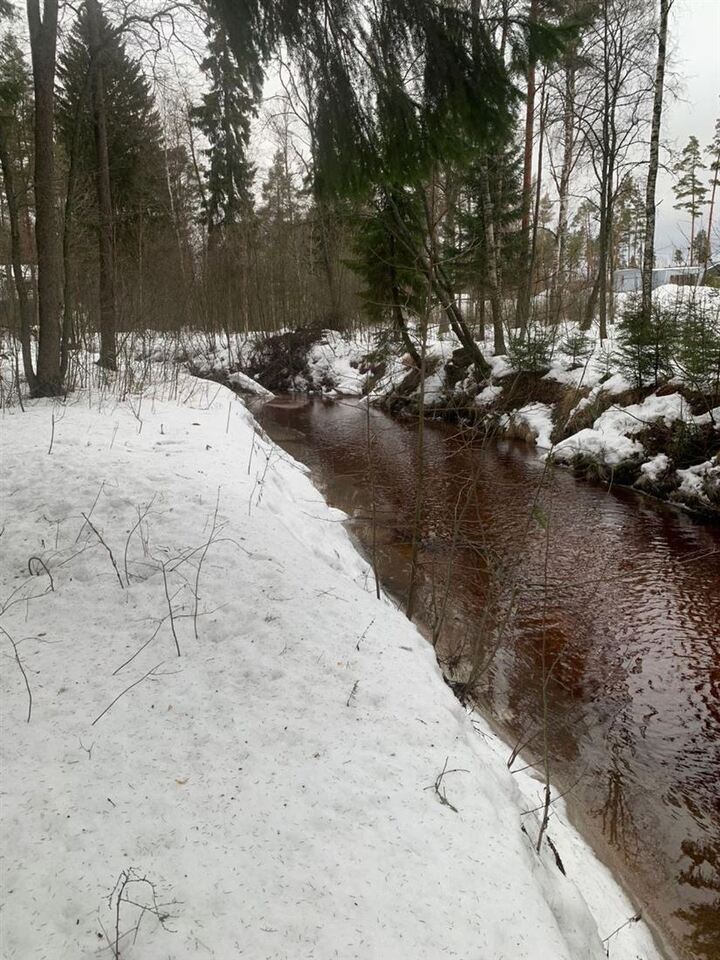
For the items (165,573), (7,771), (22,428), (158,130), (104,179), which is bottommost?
(7,771)

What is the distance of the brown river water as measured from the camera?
3.11m

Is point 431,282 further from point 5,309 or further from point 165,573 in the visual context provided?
point 5,309

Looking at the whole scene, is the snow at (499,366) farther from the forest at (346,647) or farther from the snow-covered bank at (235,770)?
the snow-covered bank at (235,770)

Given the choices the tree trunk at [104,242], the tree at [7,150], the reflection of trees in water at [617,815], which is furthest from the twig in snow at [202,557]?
the tree trunk at [104,242]

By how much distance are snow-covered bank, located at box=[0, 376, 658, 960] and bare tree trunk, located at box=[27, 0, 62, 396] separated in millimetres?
4432

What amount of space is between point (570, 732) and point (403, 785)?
2201 mm

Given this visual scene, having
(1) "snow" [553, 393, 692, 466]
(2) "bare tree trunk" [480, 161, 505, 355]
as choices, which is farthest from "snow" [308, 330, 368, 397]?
(1) "snow" [553, 393, 692, 466]

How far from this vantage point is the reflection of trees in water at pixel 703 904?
102 inches

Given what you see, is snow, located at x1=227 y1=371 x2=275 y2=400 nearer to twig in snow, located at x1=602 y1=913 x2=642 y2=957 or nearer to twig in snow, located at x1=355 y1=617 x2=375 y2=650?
twig in snow, located at x1=355 y1=617 x2=375 y2=650

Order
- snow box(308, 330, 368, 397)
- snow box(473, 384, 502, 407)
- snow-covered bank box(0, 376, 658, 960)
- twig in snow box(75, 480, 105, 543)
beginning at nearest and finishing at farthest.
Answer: snow-covered bank box(0, 376, 658, 960) < twig in snow box(75, 480, 105, 543) < snow box(473, 384, 502, 407) < snow box(308, 330, 368, 397)

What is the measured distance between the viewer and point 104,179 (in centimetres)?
1141

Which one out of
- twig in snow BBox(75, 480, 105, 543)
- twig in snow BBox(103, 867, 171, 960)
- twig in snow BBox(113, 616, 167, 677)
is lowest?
twig in snow BBox(103, 867, 171, 960)

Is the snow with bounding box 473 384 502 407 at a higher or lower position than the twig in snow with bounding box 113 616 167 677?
higher

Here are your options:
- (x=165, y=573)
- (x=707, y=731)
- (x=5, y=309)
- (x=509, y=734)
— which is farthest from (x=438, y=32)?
(x=5, y=309)
